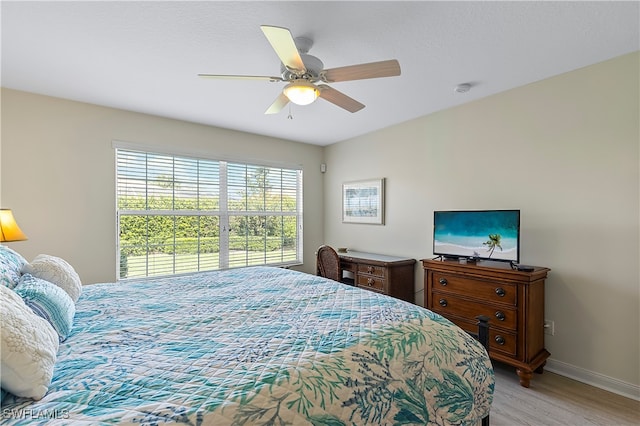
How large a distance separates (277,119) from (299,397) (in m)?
3.20

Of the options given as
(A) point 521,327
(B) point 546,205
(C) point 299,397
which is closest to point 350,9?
(C) point 299,397

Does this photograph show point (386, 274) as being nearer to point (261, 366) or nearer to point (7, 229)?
point (261, 366)

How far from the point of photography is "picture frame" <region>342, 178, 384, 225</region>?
13.4 ft

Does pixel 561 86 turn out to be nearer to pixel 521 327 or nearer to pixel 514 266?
pixel 514 266

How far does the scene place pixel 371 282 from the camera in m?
3.60

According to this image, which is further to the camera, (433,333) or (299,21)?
(299,21)

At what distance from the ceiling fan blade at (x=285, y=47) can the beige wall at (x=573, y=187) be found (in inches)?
82.4

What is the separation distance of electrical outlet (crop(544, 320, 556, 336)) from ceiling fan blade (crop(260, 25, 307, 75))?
2.80 metres

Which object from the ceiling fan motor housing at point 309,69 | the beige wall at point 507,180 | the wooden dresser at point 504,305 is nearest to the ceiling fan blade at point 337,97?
the ceiling fan motor housing at point 309,69

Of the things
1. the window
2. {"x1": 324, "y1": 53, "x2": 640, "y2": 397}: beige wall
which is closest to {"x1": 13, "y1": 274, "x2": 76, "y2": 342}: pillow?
the window

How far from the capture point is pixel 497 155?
2910 millimetres

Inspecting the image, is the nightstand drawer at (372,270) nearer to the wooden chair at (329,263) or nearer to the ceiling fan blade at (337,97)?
the wooden chair at (329,263)

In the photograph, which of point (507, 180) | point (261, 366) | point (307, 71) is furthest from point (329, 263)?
point (261, 366)

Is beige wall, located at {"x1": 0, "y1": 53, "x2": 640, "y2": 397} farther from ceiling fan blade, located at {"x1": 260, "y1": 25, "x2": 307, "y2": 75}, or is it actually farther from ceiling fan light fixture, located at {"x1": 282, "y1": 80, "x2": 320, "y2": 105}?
ceiling fan blade, located at {"x1": 260, "y1": 25, "x2": 307, "y2": 75}
